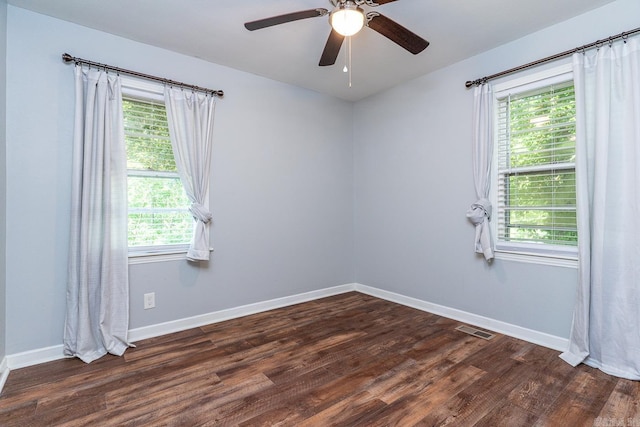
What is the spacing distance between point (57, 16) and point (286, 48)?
1775 millimetres

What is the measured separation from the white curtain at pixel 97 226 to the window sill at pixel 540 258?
3.33m

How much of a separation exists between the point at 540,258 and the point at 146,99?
3.72m

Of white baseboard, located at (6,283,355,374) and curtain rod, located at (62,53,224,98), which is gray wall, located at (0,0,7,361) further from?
curtain rod, located at (62,53,224,98)

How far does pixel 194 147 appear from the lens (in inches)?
119

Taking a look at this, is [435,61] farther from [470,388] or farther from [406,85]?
[470,388]

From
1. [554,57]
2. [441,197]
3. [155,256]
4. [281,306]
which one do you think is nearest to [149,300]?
[155,256]

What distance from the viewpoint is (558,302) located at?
102 inches

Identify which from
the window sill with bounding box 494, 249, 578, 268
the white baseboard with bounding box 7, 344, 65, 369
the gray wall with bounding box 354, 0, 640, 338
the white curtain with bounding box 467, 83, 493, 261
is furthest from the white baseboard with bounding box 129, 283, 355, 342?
the window sill with bounding box 494, 249, 578, 268

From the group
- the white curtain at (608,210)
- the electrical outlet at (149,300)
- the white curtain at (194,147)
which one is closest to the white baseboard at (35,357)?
the electrical outlet at (149,300)

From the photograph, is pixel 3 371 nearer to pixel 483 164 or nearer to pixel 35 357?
pixel 35 357

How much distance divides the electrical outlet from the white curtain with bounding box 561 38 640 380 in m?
3.42

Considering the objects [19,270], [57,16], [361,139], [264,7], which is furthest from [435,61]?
[19,270]

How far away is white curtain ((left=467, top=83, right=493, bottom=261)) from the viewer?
2957 millimetres

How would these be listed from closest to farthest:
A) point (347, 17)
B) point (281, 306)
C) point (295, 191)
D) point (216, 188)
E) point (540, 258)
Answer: point (347, 17)
point (540, 258)
point (216, 188)
point (281, 306)
point (295, 191)
